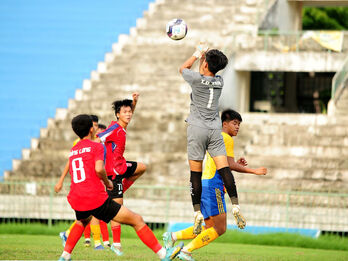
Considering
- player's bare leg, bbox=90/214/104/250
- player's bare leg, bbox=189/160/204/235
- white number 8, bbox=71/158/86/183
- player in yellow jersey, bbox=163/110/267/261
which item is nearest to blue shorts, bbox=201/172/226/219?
player in yellow jersey, bbox=163/110/267/261

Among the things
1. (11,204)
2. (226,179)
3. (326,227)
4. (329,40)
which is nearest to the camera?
(226,179)

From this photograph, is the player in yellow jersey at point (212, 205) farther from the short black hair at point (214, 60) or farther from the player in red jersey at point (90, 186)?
the player in red jersey at point (90, 186)

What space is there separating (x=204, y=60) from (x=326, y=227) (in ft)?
33.7

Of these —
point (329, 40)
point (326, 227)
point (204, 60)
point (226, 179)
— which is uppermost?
point (329, 40)

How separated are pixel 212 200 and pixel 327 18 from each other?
3559cm

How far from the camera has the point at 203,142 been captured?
34.7ft

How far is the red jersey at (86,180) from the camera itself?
31.0 feet

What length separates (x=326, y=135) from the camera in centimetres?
2494

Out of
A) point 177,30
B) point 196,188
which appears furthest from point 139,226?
point 177,30

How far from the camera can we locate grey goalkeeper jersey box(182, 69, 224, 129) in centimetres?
1055

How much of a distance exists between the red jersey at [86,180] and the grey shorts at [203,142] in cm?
151

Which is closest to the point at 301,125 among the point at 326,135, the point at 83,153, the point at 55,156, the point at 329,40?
the point at 326,135

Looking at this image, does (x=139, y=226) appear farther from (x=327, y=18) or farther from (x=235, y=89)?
(x=327, y=18)

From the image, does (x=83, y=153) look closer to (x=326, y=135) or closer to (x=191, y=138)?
(x=191, y=138)
